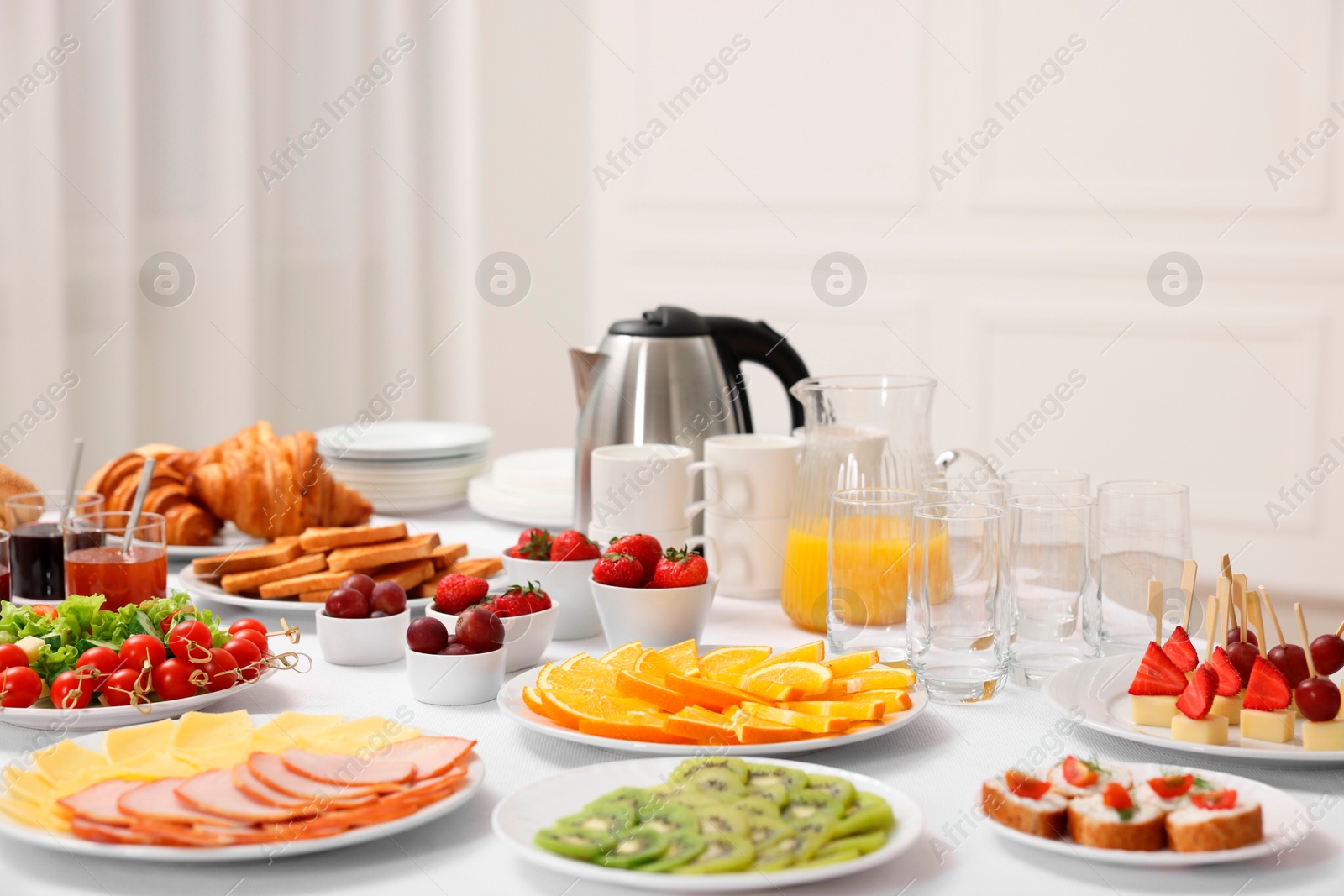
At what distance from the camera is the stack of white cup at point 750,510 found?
1.54 meters

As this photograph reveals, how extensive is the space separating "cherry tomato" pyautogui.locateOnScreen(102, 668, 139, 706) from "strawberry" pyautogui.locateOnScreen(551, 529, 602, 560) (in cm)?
46

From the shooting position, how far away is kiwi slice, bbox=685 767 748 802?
33.2 inches

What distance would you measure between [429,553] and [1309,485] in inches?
97.3

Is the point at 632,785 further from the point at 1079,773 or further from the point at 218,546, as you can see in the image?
the point at 218,546

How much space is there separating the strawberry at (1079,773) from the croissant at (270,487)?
124 centimetres

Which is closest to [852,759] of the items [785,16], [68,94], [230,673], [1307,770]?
[1307,770]

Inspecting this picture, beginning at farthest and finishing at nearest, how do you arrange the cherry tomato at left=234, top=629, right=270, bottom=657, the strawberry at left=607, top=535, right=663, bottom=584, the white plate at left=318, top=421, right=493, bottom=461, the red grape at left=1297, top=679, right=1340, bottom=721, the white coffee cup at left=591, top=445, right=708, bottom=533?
the white plate at left=318, top=421, right=493, bottom=461 < the white coffee cup at left=591, top=445, right=708, bottom=533 < the strawberry at left=607, top=535, right=663, bottom=584 < the cherry tomato at left=234, top=629, right=270, bottom=657 < the red grape at left=1297, top=679, right=1340, bottom=721

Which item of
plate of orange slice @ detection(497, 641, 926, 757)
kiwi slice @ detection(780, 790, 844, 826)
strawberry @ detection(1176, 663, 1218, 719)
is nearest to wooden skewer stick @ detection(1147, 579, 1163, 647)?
strawberry @ detection(1176, 663, 1218, 719)

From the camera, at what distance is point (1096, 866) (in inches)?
32.4

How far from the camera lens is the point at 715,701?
1052mm

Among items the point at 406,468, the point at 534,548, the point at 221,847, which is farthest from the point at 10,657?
the point at 406,468

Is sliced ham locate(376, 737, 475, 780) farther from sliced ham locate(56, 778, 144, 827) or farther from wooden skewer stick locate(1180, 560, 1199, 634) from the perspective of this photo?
wooden skewer stick locate(1180, 560, 1199, 634)

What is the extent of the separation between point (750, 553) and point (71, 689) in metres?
0.80

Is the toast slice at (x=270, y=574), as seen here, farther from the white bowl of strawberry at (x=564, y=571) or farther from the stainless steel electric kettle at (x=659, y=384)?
the stainless steel electric kettle at (x=659, y=384)
